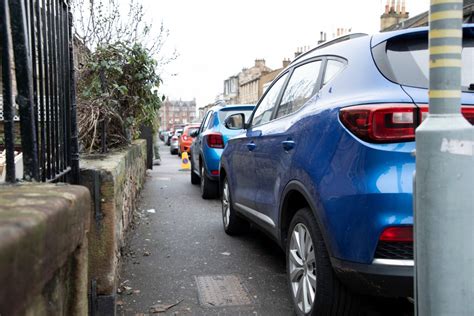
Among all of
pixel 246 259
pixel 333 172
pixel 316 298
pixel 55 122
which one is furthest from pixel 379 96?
pixel 246 259

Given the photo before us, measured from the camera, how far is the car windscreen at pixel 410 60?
260cm

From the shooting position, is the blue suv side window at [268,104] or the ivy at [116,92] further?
the ivy at [116,92]

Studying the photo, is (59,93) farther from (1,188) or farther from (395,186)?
Answer: (395,186)

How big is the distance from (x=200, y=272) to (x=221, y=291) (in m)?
0.51

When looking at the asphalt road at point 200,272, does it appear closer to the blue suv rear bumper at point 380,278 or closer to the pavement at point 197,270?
the pavement at point 197,270

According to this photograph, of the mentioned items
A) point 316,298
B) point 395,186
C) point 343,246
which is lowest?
point 316,298

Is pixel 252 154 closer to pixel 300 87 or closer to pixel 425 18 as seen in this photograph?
pixel 300 87

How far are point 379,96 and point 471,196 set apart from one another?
2.89ft

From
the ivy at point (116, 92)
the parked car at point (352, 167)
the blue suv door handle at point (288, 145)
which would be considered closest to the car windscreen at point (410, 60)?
the parked car at point (352, 167)

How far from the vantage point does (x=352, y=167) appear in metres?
2.41

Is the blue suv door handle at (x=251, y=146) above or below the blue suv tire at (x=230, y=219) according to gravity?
above

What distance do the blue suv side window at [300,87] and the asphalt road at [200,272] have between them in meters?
→ 1.48

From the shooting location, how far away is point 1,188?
6.05 ft

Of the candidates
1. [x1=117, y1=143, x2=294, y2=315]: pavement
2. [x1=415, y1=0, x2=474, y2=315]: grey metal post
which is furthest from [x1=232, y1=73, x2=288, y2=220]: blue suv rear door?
[x1=415, y1=0, x2=474, y2=315]: grey metal post
